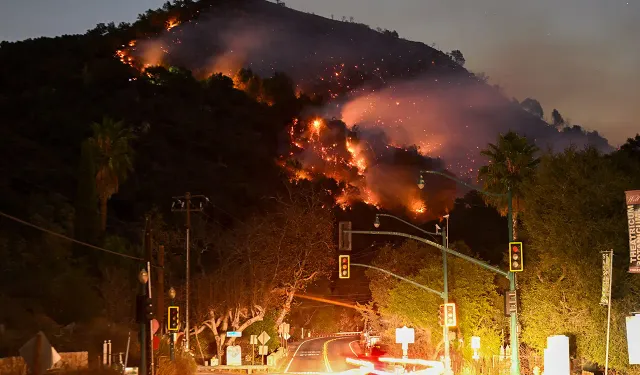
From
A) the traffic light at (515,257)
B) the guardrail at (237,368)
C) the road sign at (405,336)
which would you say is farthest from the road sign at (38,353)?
the guardrail at (237,368)

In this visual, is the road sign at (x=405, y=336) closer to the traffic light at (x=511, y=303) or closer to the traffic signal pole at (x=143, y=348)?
the traffic light at (x=511, y=303)

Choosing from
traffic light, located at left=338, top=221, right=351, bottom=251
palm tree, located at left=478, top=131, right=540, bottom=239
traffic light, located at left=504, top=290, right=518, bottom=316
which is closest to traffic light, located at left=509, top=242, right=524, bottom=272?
traffic light, located at left=504, top=290, right=518, bottom=316

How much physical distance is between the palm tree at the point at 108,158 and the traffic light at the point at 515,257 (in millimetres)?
49275

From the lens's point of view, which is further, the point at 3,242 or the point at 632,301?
the point at 3,242

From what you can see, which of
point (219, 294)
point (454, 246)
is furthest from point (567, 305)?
point (454, 246)

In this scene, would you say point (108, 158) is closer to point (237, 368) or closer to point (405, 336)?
point (237, 368)

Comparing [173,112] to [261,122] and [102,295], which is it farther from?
[102,295]

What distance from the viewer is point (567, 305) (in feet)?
118

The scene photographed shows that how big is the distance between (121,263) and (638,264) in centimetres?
4411

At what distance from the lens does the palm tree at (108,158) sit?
7100 cm

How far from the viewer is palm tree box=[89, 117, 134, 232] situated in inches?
2795

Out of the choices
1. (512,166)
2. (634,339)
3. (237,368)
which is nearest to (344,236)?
(634,339)

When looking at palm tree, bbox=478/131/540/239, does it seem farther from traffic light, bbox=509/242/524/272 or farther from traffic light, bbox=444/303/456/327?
traffic light, bbox=509/242/524/272

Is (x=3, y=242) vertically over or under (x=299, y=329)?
over
